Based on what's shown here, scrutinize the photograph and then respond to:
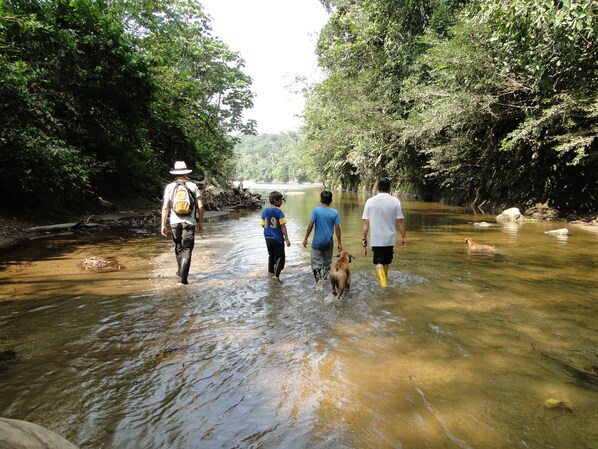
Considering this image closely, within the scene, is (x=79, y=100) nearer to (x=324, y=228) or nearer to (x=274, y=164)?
(x=324, y=228)

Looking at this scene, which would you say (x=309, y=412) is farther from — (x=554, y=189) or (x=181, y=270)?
(x=554, y=189)

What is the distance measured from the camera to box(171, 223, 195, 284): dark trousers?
6.52 metres

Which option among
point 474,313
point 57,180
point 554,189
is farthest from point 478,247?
point 57,180

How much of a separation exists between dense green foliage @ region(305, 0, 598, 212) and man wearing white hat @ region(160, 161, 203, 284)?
7959 mm

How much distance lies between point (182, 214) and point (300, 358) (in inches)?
140

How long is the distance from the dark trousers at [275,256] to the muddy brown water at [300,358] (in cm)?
33

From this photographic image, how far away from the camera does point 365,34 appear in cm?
2467

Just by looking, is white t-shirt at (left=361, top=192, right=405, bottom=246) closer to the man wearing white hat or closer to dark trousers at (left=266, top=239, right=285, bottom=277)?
dark trousers at (left=266, top=239, right=285, bottom=277)

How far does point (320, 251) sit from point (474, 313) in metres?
2.61

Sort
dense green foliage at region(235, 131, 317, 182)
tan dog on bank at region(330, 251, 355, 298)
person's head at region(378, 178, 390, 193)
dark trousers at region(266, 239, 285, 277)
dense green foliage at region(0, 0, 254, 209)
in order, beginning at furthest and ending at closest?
dense green foliage at region(235, 131, 317, 182) → dense green foliage at region(0, 0, 254, 209) → dark trousers at region(266, 239, 285, 277) → person's head at region(378, 178, 390, 193) → tan dog on bank at region(330, 251, 355, 298)

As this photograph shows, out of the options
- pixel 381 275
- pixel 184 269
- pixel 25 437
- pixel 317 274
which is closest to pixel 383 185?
pixel 381 275

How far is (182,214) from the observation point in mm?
6461

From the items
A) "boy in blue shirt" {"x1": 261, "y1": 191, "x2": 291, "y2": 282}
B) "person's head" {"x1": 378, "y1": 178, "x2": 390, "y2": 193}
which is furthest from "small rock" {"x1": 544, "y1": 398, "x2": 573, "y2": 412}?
"boy in blue shirt" {"x1": 261, "y1": 191, "x2": 291, "y2": 282}

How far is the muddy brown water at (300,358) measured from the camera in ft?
9.13
